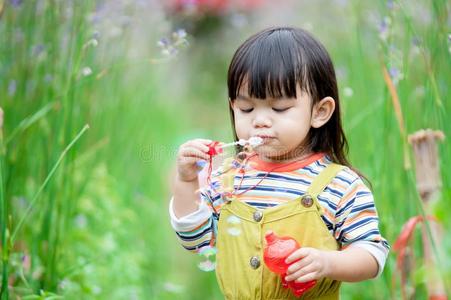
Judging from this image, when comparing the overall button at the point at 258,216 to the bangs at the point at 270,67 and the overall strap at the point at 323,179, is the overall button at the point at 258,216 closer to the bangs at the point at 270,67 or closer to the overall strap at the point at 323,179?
the overall strap at the point at 323,179

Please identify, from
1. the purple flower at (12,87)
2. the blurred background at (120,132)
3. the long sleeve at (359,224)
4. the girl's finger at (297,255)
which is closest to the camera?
the girl's finger at (297,255)

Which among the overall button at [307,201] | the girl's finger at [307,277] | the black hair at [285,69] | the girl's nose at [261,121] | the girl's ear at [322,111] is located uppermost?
the black hair at [285,69]

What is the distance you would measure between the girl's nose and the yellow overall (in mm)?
175

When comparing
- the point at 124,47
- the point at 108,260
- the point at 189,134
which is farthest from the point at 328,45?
the point at 189,134

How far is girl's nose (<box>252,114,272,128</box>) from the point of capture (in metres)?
1.84

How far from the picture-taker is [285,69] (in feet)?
6.10

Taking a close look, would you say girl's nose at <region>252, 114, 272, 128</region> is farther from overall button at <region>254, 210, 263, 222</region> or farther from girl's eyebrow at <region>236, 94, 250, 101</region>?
overall button at <region>254, 210, 263, 222</region>

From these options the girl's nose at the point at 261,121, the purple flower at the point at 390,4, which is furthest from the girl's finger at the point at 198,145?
the purple flower at the point at 390,4

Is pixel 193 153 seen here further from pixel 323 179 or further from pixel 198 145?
pixel 323 179

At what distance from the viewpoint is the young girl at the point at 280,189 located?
1820 millimetres

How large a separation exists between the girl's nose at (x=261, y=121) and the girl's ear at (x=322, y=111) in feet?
0.49

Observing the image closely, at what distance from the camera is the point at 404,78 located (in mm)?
2398

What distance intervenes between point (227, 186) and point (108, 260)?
1349 millimetres

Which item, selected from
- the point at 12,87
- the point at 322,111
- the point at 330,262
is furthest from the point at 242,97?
the point at 12,87
